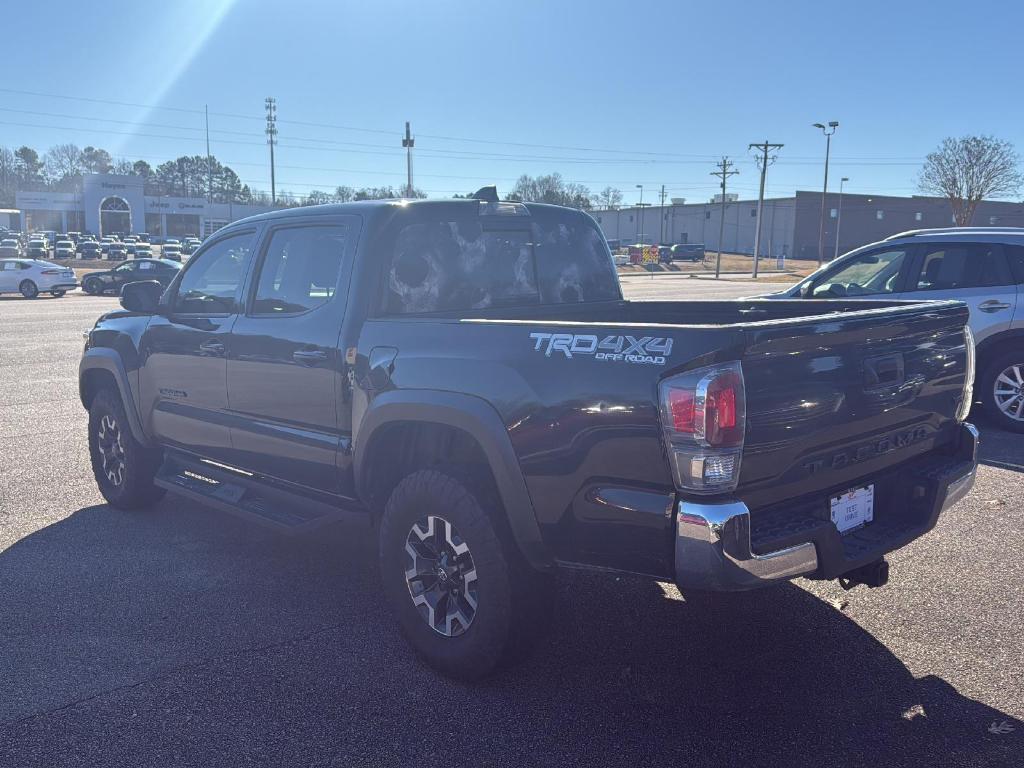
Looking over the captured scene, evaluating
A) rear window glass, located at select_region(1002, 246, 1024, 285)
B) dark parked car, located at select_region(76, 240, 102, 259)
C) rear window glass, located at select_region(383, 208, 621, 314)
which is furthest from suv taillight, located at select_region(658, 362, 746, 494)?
dark parked car, located at select_region(76, 240, 102, 259)

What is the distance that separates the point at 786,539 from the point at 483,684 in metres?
1.42

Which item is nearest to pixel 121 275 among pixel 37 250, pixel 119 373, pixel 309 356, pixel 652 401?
pixel 119 373

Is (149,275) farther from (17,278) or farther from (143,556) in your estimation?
(143,556)

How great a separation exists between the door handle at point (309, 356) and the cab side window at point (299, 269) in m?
0.24

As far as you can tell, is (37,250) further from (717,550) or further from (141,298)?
(717,550)

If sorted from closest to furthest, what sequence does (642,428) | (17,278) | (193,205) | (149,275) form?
(642,428) → (17,278) → (149,275) → (193,205)

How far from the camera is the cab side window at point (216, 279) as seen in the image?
193 inches

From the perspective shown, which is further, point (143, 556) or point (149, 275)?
point (149, 275)

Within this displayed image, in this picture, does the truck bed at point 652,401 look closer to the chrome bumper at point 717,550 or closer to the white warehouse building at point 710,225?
the chrome bumper at point 717,550

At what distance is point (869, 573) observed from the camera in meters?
3.52

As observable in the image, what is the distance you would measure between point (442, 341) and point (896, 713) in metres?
2.31

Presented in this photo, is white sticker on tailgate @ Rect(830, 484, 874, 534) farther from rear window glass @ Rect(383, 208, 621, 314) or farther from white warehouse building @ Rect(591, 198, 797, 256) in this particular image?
white warehouse building @ Rect(591, 198, 797, 256)

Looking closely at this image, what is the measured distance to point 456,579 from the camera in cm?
362

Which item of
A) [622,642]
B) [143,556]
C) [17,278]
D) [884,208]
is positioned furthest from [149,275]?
[884,208]
